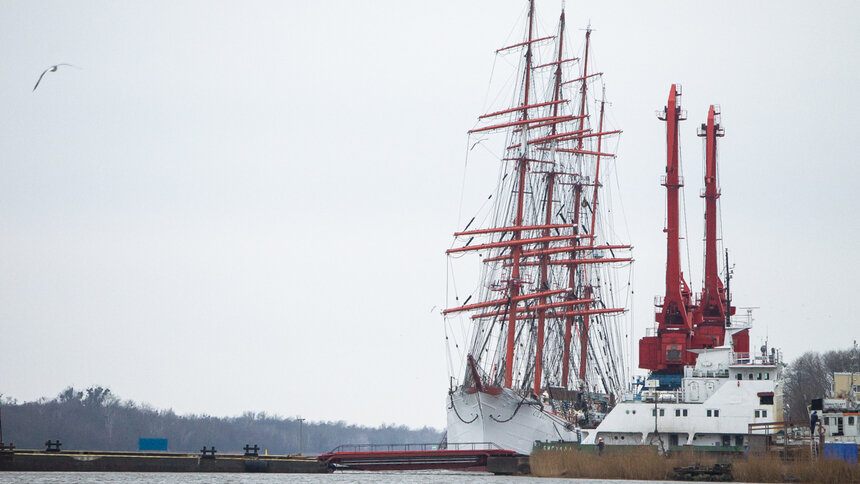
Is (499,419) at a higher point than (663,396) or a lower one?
lower

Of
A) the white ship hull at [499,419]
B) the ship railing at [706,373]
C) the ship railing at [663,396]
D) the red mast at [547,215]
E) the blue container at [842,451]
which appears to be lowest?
the blue container at [842,451]

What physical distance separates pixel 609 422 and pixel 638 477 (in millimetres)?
11207

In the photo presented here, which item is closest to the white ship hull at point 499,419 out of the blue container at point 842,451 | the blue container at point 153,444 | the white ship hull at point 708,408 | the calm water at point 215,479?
the calm water at point 215,479

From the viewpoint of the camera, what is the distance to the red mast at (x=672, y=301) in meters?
101

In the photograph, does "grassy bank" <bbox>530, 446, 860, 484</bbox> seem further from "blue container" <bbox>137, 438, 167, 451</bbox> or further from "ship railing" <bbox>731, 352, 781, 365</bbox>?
"blue container" <bbox>137, 438, 167, 451</bbox>

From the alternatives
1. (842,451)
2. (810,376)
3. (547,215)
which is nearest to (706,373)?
(842,451)

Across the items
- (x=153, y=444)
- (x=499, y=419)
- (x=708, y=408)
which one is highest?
(x=708, y=408)

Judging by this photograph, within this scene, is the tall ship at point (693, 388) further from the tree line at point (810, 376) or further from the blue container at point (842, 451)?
the tree line at point (810, 376)

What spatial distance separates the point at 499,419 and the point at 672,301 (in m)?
19.8

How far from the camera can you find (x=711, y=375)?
88.8m

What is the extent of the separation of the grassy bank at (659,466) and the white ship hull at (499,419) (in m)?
7.20

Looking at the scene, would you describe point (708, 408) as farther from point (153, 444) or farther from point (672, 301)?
point (153, 444)

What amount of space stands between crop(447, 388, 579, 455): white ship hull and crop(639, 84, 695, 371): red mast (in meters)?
12.4

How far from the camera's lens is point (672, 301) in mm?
103438
